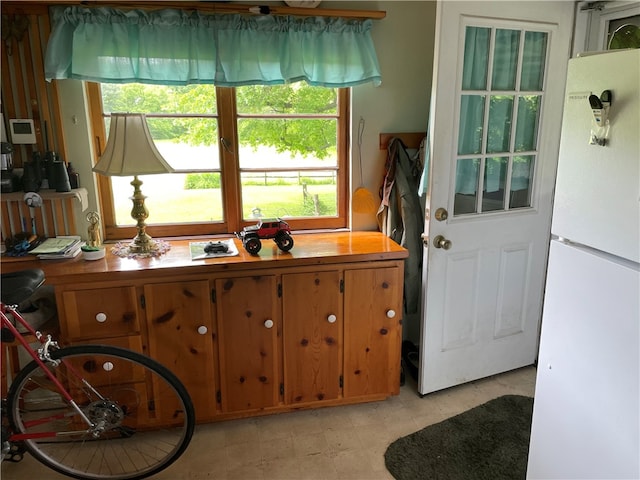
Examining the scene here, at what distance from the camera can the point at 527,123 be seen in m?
2.43

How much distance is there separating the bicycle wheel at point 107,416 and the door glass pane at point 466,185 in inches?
60.7

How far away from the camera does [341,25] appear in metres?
2.35

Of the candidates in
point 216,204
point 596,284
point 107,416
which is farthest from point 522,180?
point 107,416

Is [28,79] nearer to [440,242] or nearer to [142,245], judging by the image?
[142,245]

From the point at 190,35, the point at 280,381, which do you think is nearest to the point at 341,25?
the point at 190,35

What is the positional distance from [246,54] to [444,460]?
2038 mm

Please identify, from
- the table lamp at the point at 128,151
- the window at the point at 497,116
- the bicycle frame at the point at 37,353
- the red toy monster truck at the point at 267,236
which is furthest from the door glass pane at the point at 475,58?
the bicycle frame at the point at 37,353

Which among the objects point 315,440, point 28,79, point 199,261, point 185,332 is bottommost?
point 315,440

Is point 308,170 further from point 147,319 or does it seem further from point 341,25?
point 147,319

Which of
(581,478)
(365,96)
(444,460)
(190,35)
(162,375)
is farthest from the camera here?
(365,96)

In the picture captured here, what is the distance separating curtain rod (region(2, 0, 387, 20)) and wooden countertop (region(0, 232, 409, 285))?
1.09 metres

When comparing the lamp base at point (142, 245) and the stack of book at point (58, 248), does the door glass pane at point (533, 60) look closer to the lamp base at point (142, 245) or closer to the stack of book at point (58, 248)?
the lamp base at point (142, 245)

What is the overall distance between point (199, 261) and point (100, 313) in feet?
1.51

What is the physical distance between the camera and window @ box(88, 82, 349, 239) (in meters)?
2.41
